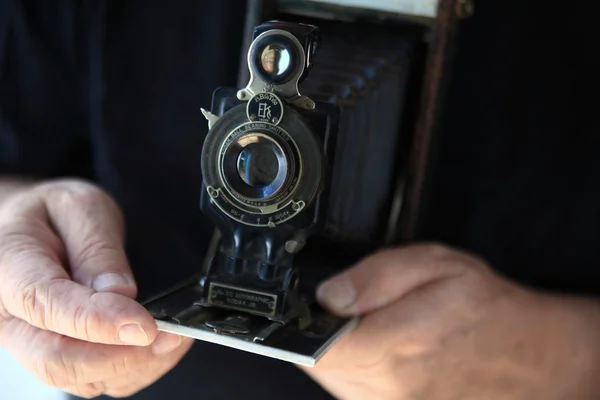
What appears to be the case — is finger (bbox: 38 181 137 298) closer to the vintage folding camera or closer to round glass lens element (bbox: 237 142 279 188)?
the vintage folding camera

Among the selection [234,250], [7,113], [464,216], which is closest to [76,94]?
[7,113]

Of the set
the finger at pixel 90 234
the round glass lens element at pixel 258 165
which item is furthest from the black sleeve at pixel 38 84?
the round glass lens element at pixel 258 165

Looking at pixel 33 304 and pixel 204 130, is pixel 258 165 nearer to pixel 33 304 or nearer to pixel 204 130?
pixel 33 304

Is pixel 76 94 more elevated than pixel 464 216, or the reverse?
pixel 76 94

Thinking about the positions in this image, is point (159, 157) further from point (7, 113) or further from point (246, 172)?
point (246, 172)

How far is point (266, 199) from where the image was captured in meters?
0.76

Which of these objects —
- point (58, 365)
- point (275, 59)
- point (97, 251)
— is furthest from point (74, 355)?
point (275, 59)

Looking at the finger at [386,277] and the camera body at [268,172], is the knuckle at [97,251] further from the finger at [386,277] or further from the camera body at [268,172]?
the finger at [386,277]

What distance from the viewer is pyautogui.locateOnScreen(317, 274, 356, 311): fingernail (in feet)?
2.87

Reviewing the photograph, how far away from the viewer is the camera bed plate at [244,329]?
70 centimetres

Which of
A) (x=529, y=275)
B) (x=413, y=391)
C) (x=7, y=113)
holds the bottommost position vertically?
(x=413, y=391)

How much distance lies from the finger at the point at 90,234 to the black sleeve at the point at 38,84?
8.2 inches

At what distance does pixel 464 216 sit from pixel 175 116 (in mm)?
478

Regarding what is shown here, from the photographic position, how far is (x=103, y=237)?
0.86 m
